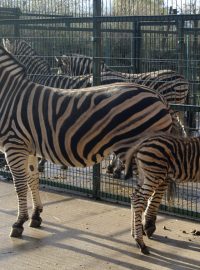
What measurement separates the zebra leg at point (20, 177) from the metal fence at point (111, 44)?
4.80 ft

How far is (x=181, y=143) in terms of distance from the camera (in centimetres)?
539

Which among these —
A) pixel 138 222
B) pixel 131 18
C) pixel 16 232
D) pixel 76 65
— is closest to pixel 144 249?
pixel 138 222

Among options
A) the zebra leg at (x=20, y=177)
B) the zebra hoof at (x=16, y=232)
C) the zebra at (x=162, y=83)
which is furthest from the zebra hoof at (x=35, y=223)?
the zebra at (x=162, y=83)

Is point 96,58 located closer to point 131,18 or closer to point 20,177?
point 131,18

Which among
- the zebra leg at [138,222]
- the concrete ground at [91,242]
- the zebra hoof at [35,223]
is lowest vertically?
the concrete ground at [91,242]

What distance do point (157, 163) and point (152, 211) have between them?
0.74 meters

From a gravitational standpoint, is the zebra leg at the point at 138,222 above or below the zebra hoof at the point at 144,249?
above

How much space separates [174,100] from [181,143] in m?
2.32

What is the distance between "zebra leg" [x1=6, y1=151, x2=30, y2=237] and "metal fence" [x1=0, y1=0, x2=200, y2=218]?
1464mm

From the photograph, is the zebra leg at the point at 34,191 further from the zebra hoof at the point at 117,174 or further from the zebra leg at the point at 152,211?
the zebra hoof at the point at 117,174

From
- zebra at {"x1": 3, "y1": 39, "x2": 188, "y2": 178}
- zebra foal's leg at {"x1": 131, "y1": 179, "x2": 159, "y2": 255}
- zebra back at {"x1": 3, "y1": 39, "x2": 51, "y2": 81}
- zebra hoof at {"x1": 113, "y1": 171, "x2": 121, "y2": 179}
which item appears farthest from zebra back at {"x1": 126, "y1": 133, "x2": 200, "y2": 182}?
zebra back at {"x1": 3, "y1": 39, "x2": 51, "y2": 81}

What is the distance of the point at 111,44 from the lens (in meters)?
8.48

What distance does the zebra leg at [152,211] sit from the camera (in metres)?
5.66

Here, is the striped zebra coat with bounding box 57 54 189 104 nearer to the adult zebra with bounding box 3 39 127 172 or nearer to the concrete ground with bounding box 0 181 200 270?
the adult zebra with bounding box 3 39 127 172
